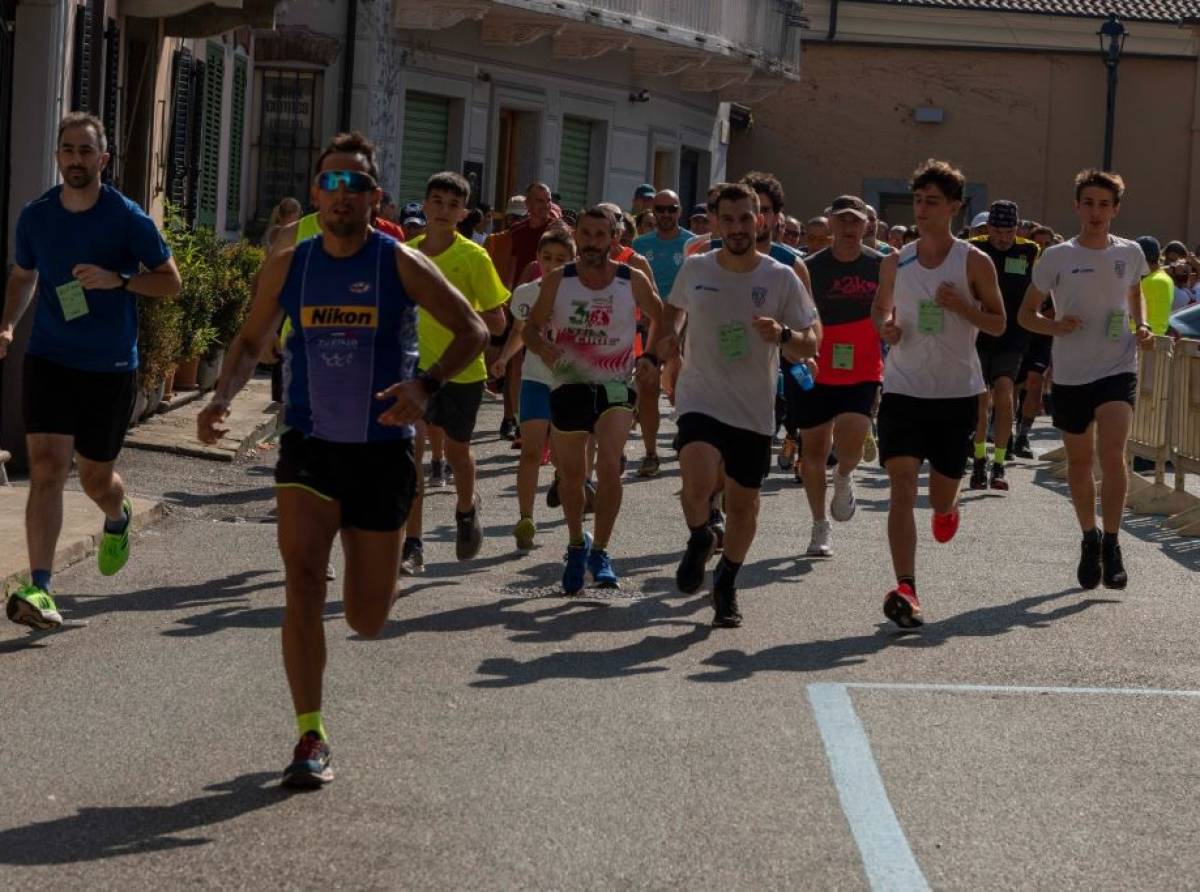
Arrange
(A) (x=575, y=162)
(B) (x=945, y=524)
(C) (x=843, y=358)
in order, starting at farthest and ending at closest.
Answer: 1. (A) (x=575, y=162)
2. (C) (x=843, y=358)
3. (B) (x=945, y=524)

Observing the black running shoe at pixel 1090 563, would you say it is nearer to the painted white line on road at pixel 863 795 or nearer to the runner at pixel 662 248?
the painted white line on road at pixel 863 795

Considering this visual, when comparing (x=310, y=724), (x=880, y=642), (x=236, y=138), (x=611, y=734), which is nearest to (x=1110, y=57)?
(x=236, y=138)

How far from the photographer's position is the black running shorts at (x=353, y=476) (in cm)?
696

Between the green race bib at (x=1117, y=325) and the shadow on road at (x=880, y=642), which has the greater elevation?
the green race bib at (x=1117, y=325)

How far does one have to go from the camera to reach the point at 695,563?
10.1 metres

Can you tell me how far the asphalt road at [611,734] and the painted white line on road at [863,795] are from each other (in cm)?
1

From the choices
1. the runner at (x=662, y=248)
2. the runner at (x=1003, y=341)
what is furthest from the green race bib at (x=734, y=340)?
the runner at (x=662, y=248)

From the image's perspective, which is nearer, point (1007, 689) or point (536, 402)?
point (1007, 689)

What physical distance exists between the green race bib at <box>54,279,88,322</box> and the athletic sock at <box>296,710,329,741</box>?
9.97 feet

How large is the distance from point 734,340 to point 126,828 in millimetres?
4287

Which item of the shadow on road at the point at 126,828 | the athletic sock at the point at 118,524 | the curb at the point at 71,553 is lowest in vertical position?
the shadow on road at the point at 126,828

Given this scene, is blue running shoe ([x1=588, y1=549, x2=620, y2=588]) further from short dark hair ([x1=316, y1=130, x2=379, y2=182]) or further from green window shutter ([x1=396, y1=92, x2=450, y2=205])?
green window shutter ([x1=396, y1=92, x2=450, y2=205])

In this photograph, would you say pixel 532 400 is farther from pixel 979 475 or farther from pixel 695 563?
pixel 979 475

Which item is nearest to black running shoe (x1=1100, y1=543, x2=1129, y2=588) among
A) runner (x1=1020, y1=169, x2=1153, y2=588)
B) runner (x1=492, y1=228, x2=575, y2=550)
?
runner (x1=1020, y1=169, x2=1153, y2=588)
